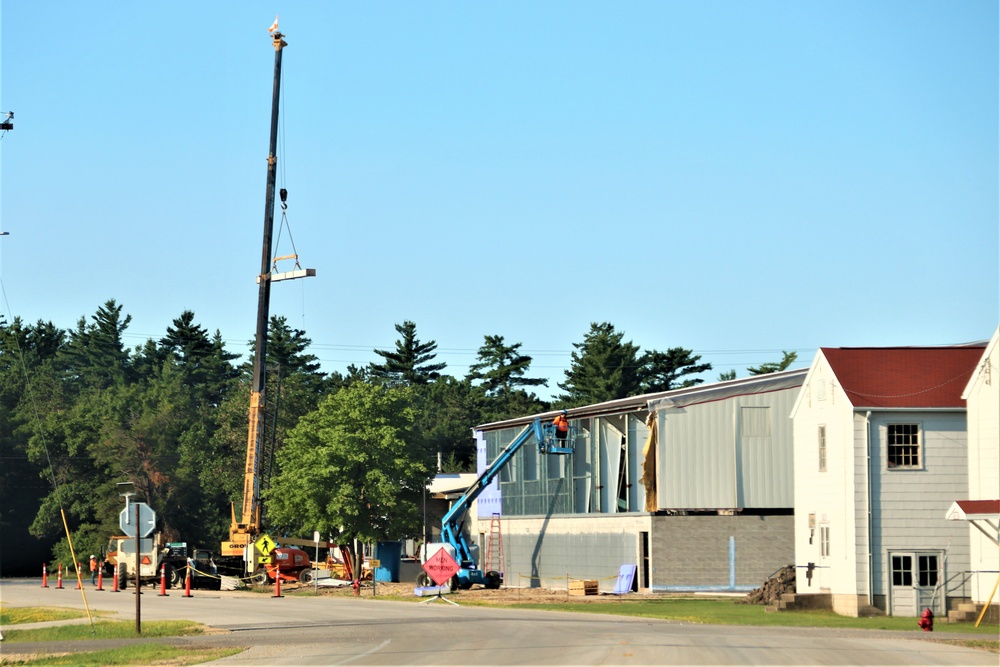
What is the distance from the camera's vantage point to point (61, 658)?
80.1ft

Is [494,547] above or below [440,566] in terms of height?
below

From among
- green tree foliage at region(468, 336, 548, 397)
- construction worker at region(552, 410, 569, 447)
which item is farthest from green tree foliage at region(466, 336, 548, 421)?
construction worker at region(552, 410, 569, 447)

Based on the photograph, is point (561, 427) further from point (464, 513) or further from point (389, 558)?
point (389, 558)

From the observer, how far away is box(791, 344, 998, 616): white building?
1506 inches

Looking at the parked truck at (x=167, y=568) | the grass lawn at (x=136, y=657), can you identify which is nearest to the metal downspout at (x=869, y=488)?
the grass lawn at (x=136, y=657)

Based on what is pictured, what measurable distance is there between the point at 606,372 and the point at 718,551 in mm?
64470

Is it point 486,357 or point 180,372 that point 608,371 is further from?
point 180,372

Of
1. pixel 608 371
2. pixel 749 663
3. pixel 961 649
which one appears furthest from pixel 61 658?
pixel 608 371

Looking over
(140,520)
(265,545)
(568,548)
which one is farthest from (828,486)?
(265,545)

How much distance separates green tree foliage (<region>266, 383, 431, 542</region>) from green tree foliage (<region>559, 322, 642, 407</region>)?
158 ft

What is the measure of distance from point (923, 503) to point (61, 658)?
25.1 metres

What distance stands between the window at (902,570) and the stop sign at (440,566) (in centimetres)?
1319

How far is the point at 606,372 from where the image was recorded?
113312 millimetres

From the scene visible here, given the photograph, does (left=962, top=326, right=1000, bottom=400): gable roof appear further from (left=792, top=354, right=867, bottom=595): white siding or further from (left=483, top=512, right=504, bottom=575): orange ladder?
(left=483, top=512, right=504, bottom=575): orange ladder
